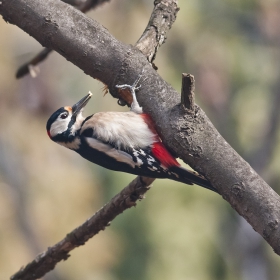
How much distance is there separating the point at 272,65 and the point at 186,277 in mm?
4018

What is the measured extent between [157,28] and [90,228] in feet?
4.23

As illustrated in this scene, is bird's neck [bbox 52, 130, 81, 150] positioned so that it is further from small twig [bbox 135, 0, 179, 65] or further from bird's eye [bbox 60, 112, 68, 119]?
small twig [bbox 135, 0, 179, 65]

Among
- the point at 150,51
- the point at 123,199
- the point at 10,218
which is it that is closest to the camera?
the point at 150,51

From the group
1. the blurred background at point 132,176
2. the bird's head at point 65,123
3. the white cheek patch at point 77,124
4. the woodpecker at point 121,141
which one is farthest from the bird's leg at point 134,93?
the blurred background at point 132,176

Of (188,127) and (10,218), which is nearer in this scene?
(188,127)

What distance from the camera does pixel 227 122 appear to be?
7660mm

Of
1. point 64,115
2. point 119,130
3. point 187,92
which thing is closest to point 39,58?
point 64,115

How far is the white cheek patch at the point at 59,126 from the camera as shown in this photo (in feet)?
10.7

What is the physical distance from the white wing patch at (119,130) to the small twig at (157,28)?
1.30 ft

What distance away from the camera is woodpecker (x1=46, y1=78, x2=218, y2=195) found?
282 centimetres

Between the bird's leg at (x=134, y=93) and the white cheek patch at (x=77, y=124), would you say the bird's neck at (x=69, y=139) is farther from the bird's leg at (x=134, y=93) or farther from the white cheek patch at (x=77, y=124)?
the bird's leg at (x=134, y=93)

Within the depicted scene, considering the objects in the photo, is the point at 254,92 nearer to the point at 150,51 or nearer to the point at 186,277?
the point at 186,277

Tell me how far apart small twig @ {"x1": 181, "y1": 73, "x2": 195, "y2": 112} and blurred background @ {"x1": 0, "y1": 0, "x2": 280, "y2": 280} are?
14.0 ft

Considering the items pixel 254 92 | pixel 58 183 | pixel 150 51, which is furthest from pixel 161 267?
pixel 150 51
